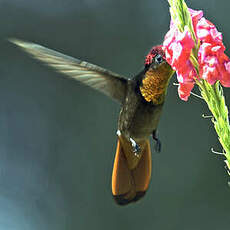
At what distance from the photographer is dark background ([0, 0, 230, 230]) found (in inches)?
133

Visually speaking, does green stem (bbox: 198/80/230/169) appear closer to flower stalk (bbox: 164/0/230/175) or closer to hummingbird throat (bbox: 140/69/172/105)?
flower stalk (bbox: 164/0/230/175)

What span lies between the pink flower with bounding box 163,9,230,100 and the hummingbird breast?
74 cm

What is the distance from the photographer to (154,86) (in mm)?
1385

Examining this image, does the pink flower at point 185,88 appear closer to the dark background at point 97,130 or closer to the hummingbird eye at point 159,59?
the hummingbird eye at point 159,59

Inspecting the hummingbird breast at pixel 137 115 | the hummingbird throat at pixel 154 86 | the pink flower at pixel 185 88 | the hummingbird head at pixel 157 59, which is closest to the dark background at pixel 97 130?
the hummingbird breast at pixel 137 115

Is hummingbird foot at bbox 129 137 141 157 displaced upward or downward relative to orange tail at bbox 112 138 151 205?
upward

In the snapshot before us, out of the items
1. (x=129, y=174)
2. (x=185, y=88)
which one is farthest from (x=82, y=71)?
(x=185, y=88)

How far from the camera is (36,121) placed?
3719 mm

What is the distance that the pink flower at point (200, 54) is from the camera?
2.42ft

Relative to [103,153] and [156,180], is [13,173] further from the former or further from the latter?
[156,180]

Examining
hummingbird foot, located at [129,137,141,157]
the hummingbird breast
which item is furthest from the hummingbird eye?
hummingbird foot, located at [129,137,141,157]

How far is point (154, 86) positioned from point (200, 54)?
63 cm

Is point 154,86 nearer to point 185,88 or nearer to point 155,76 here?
point 155,76

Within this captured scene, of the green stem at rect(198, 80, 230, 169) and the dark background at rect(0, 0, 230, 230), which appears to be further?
the dark background at rect(0, 0, 230, 230)
